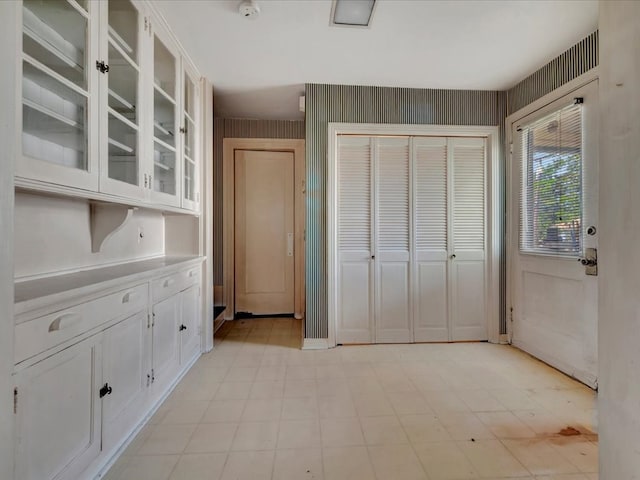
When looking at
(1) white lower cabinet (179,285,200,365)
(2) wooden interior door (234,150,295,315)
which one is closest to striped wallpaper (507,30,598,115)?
(2) wooden interior door (234,150,295,315)

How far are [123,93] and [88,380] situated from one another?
1.39m

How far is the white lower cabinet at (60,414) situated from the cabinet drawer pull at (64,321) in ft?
Result: 0.31

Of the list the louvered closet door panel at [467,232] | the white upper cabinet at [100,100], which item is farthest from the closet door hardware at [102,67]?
the louvered closet door panel at [467,232]

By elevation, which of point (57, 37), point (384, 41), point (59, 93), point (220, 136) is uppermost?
point (384, 41)

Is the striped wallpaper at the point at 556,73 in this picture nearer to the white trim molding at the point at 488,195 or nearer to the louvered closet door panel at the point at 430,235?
the white trim molding at the point at 488,195

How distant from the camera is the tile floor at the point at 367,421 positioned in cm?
138

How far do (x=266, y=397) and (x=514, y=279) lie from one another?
246 cm

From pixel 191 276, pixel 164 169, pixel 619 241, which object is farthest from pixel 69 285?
pixel 619 241

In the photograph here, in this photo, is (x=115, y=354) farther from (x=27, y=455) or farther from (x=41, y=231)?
(x=41, y=231)

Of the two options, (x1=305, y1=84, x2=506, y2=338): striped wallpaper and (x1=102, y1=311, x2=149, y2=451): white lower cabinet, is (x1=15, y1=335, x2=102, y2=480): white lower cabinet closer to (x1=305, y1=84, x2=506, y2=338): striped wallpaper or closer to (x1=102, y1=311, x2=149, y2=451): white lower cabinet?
(x1=102, y1=311, x2=149, y2=451): white lower cabinet

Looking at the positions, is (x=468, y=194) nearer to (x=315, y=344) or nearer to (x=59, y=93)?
(x=315, y=344)

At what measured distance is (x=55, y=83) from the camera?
1.16m

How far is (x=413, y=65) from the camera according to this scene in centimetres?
247

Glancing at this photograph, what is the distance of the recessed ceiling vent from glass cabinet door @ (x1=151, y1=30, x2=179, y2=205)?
593mm
